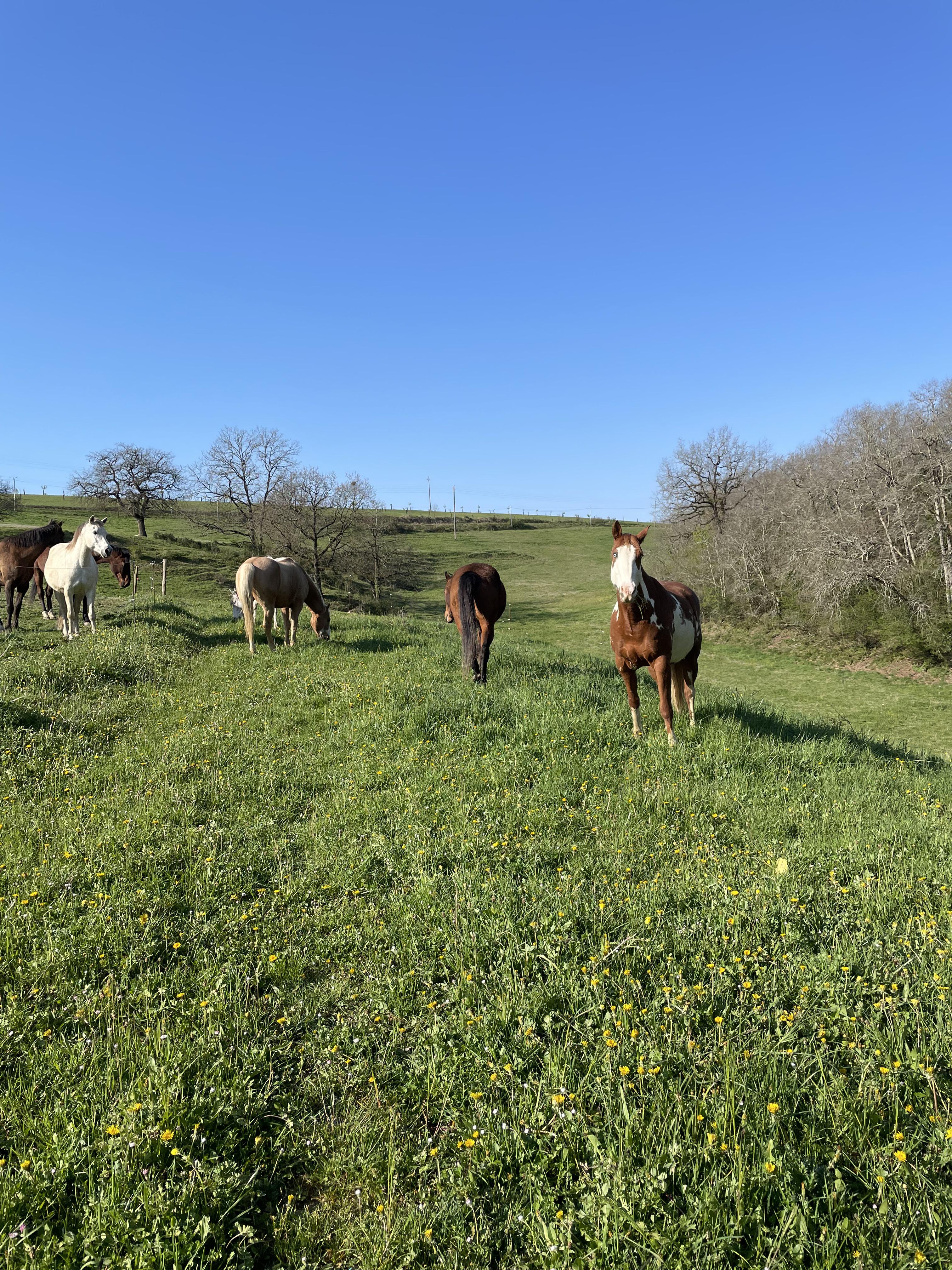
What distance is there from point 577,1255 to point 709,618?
40268 mm

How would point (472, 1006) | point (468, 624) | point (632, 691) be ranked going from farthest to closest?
point (468, 624) < point (632, 691) < point (472, 1006)

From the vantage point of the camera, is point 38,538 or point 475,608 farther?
point 38,538

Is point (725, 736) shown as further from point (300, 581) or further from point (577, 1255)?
point (300, 581)

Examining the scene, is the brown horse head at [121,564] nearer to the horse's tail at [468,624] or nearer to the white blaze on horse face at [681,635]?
the horse's tail at [468,624]

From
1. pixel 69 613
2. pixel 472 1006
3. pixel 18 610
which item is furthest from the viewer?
pixel 18 610

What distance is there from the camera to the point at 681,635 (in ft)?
27.6

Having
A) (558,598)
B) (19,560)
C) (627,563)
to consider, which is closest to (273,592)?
(627,563)

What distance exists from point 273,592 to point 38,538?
8878 mm

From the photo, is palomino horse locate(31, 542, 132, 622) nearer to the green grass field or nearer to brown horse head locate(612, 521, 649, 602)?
the green grass field

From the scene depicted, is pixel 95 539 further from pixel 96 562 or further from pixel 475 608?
pixel 475 608

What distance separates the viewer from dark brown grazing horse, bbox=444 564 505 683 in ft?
32.6

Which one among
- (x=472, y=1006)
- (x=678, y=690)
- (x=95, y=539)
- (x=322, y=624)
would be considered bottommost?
(x=472, y=1006)

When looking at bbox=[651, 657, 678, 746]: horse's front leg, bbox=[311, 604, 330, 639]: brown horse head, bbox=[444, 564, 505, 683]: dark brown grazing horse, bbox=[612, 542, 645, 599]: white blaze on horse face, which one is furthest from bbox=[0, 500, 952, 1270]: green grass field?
bbox=[311, 604, 330, 639]: brown horse head

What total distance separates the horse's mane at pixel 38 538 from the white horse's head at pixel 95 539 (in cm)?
369
